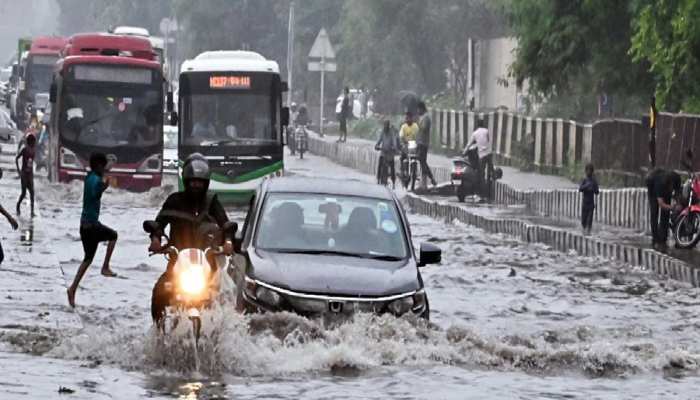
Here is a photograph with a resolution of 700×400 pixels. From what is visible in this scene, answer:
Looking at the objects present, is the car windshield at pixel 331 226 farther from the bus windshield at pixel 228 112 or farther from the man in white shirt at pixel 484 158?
the man in white shirt at pixel 484 158

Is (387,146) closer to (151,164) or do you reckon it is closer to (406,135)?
(406,135)

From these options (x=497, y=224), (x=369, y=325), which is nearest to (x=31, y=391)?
(x=369, y=325)

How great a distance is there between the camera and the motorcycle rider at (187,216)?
13758 millimetres

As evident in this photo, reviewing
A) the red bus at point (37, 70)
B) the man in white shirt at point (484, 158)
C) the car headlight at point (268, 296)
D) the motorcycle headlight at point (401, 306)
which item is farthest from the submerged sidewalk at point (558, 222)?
the red bus at point (37, 70)

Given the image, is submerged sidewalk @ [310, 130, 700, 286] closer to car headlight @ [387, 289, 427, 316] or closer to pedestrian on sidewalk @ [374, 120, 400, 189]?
pedestrian on sidewalk @ [374, 120, 400, 189]

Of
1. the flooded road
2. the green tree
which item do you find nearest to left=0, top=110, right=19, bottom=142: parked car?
the green tree

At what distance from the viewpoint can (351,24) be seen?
72.7 metres

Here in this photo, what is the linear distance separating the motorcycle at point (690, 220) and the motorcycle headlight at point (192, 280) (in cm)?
1464

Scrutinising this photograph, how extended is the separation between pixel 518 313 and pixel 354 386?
736cm

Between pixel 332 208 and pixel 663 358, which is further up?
pixel 332 208

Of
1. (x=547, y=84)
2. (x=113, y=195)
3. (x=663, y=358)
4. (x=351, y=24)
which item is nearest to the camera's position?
(x=663, y=358)

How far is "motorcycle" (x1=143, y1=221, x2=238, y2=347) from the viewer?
13.3 m

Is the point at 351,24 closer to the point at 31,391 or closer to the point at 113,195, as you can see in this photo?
the point at 113,195

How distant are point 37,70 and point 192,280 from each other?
56.7 meters
